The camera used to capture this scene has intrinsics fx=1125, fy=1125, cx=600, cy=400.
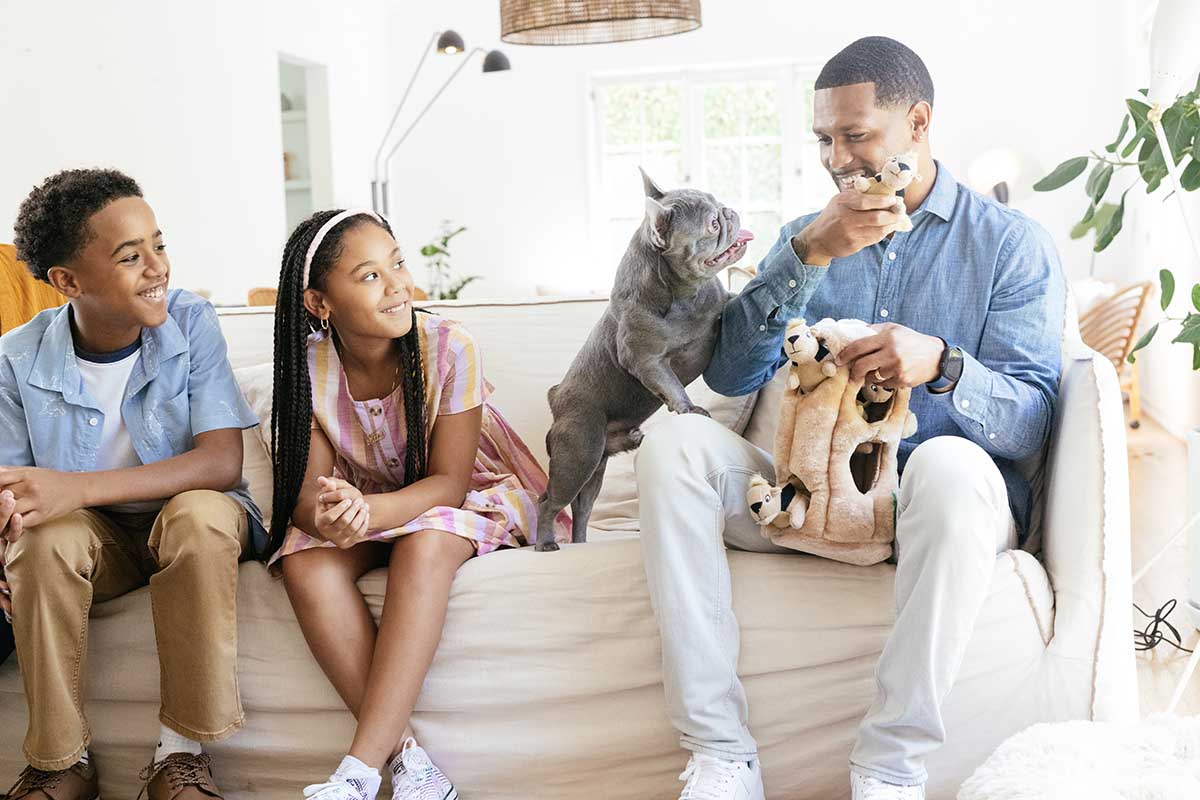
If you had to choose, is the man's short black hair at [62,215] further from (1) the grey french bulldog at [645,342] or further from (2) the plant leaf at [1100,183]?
(2) the plant leaf at [1100,183]

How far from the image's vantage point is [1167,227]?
17.0 ft

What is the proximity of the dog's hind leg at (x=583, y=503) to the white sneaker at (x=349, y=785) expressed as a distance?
467mm

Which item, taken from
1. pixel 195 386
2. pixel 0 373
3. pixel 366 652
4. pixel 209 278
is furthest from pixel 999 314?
pixel 209 278

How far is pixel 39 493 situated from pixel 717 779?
1.01m

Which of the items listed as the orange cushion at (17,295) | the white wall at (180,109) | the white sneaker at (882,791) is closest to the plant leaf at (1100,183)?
the white sneaker at (882,791)

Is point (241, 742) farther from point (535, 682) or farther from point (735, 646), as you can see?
point (735, 646)

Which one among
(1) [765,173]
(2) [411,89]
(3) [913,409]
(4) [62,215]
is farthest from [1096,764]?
(2) [411,89]

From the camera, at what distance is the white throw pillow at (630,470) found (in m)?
2.05

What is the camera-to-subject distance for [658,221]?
1.48 meters

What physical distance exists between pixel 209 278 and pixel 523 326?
3674 millimetres

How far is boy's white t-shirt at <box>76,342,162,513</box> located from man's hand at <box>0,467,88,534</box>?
14cm

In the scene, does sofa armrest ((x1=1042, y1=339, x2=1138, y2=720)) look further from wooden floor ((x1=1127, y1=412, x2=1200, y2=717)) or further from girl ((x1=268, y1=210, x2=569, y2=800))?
girl ((x1=268, y1=210, x2=569, y2=800))

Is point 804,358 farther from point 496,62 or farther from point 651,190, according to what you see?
point 496,62

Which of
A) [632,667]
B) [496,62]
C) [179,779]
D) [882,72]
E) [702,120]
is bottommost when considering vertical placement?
[179,779]
